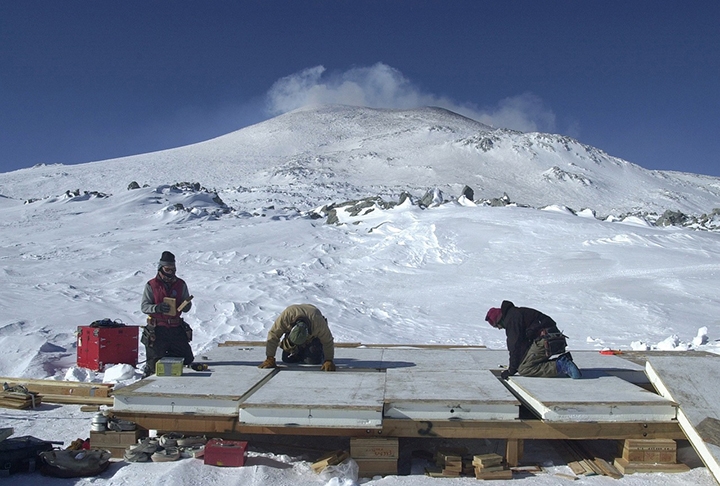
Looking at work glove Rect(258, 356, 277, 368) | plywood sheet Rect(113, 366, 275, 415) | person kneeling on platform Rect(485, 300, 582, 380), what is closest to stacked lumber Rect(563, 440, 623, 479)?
person kneeling on platform Rect(485, 300, 582, 380)

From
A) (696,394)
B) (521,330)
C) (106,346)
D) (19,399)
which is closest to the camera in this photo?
(696,394)

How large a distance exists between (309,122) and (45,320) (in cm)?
9445

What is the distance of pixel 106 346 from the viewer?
8.14 metres

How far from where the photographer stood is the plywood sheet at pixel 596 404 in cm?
522

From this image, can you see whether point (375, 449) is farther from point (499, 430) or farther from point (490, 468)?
point (499, 430)

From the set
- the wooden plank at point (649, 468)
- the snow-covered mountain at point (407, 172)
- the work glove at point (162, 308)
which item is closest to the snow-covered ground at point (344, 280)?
the wooden plank at point (649, 468)

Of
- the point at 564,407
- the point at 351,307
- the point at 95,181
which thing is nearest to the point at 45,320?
the point at 351,307

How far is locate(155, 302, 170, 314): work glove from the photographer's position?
7039mm

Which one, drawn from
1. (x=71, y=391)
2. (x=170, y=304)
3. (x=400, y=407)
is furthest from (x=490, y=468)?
(x=71, y=391)

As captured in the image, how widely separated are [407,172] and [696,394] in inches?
2147

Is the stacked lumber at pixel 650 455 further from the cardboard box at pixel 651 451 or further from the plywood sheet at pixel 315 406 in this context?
the plywood sheet at pixel 315 406

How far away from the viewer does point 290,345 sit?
7.09 metres

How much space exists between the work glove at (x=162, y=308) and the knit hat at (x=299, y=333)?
150 centimetres

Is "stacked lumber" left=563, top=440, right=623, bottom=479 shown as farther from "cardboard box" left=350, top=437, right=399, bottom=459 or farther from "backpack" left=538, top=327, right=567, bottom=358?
"cardboard box" left=350, top=437, right=399, bottom=459
